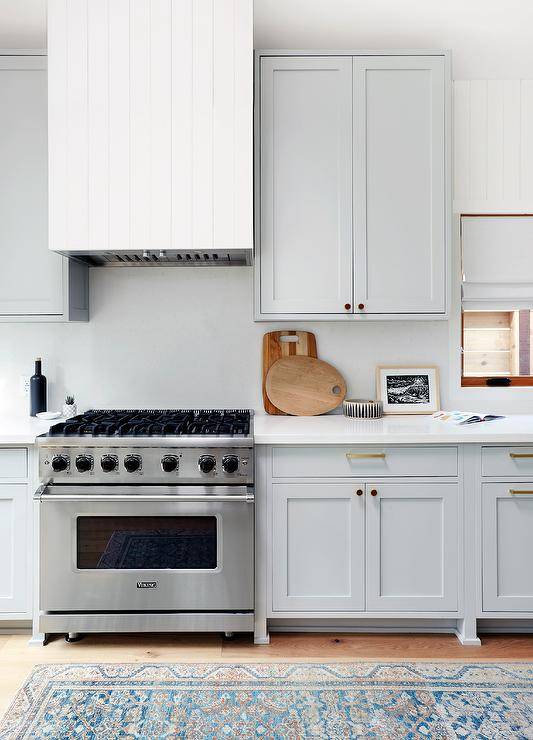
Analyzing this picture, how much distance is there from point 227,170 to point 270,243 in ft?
1.27

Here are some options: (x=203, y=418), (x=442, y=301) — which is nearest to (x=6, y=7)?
(x=203, y=418)

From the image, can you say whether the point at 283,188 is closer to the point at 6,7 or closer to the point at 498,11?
the point at 498,11

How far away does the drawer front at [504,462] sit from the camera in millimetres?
2361

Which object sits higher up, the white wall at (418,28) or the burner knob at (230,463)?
the white wall at (418,28)

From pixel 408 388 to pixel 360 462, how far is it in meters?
0.72

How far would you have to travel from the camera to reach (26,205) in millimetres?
2592

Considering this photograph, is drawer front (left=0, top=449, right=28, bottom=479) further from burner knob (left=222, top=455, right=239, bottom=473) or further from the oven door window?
burner knob (left=222, top=455, right=239, bottom=473)

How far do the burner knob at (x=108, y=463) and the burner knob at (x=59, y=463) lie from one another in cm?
15

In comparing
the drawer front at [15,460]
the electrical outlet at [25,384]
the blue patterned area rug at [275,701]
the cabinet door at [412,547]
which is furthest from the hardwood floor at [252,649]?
the electrical outlet at [25,384]

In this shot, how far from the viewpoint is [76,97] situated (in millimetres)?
2365

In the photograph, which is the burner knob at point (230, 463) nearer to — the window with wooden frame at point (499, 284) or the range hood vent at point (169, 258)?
the range hood vent at point (169, 258)

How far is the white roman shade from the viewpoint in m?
2.91

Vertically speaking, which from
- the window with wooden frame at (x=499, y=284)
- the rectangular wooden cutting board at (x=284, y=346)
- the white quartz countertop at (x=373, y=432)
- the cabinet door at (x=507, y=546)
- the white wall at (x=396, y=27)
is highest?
the white wall at (x=396, y=27)

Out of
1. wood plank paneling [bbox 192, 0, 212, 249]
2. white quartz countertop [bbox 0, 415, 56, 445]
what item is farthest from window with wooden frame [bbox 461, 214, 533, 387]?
white quartz countertop [bbox 0, 415, 56, 445]
